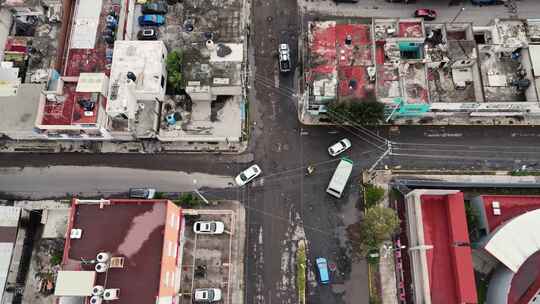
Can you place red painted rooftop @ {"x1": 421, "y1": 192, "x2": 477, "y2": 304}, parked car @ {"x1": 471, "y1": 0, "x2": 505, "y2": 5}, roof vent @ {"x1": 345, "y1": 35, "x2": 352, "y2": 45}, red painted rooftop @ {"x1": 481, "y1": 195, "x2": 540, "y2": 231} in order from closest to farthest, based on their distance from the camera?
1. red painted rooftop @ {"x1": 421, "y1": 192, "x2": 477, "y2": 304}
2. red painted rooftop @ {"x1": 481, "y1": 195, "x2": 540, "y2": 231}
3. roof vent @ {"x1": 345, "y1": 35, "x2": 352, "y2": 45}
4. parked car @ {"x1": 471, "y1": 0, "x2": 505, "y2": 5}

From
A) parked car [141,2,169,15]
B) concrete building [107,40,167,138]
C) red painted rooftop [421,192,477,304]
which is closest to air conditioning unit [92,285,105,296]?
concrete building [107,40,167,138]

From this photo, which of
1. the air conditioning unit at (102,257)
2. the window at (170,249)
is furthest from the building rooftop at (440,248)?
the air conditioning unit at (102,257)

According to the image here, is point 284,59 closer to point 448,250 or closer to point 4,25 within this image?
point 448,250

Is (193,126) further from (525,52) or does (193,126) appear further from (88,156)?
(525,52)

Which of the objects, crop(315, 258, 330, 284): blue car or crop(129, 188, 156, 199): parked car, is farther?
crop(129, 188, 156, 199): parked car

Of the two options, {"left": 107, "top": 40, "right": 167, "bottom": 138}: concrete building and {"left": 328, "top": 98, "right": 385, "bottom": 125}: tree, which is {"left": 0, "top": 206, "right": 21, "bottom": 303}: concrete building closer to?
{"left": 107, "top": 40, "right": 167, "bottom": 138}: concrete building

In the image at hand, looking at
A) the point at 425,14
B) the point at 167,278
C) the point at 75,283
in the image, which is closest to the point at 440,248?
the point at 167,278

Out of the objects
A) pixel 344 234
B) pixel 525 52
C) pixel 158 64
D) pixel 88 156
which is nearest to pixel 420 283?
pixel 344 234

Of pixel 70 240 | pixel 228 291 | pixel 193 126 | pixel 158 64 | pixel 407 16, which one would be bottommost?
pixel 228 291
